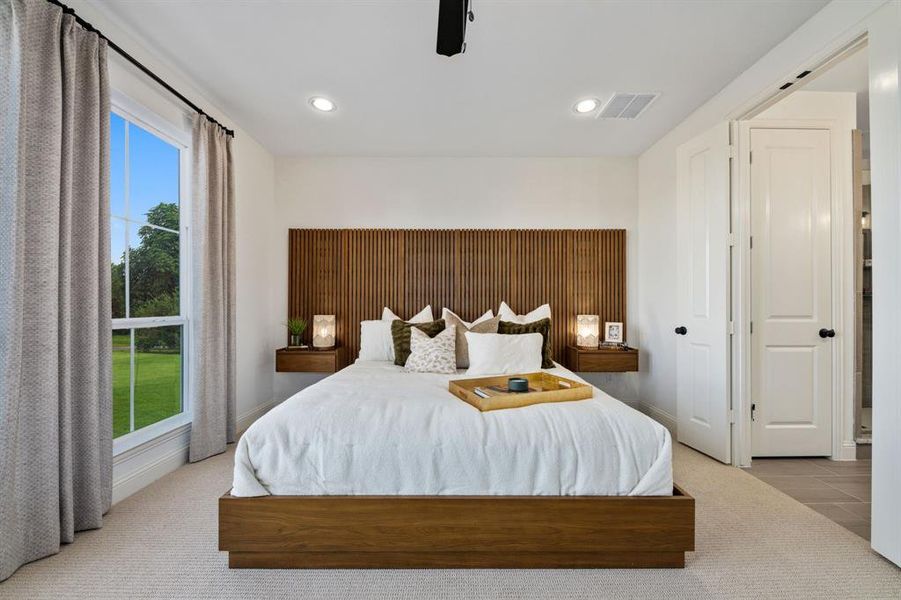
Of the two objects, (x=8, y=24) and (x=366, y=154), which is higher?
(x=366, y=154)

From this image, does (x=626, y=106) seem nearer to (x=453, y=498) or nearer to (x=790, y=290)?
(x=790, y=290)

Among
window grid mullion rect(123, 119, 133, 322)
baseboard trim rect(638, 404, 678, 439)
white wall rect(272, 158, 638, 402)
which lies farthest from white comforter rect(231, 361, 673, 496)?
white wall rect(272, 158, 638, 402)

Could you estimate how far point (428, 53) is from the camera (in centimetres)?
252

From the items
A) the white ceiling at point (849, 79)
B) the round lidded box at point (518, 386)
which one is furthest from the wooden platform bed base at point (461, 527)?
the white ceiling at point (849, 79)

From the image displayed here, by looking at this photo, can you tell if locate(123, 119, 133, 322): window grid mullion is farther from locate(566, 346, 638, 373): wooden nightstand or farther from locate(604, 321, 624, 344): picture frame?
locate(604, 321, 624, 344): picture frame

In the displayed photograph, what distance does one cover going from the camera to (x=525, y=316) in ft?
13.2

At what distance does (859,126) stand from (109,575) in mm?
5985

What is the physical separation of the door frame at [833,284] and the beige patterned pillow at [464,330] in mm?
1789

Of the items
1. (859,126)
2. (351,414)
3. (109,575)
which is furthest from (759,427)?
(109,575)

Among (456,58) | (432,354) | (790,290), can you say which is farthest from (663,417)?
(456,58)

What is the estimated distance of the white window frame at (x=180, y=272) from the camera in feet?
8.39

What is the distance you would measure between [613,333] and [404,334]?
6.93 ft

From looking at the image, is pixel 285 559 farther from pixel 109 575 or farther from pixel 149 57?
pixel 149 57

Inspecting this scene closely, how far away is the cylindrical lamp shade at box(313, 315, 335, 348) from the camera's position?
4.12 metres
